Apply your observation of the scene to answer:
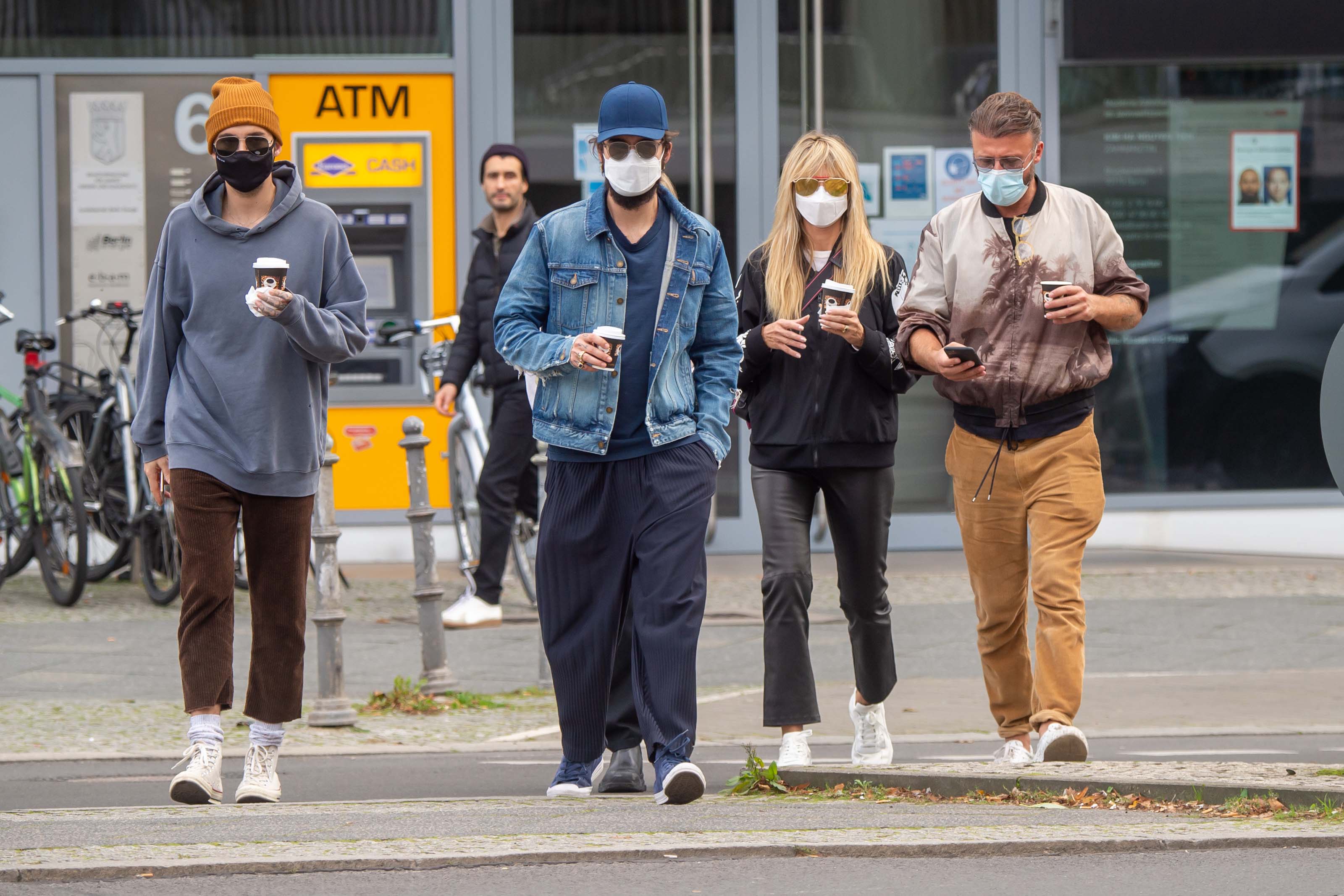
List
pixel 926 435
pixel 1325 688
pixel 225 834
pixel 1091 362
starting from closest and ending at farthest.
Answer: pixel 225 834 → pixel 1091 362 → pixel 1325 688 → pixel 926 435

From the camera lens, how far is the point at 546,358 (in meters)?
5.31

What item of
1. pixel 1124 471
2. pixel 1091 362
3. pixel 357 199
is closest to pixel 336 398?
Answer: pixel 357 199

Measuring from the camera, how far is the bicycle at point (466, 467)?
10352 millimetres

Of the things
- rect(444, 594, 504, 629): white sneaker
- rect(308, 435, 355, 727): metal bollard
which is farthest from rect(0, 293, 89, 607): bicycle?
rect(308, 435, 355, 727): metal bollard

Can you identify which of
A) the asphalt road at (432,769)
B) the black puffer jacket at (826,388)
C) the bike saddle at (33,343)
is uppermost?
the bike saddle at (33,343)

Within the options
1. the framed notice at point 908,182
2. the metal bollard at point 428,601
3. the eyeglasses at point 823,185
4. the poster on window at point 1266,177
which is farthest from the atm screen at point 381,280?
the eyeglasses at point 823,185

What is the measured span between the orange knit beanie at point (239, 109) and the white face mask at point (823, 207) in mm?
1606

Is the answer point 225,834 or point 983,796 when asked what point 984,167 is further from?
point 225,834

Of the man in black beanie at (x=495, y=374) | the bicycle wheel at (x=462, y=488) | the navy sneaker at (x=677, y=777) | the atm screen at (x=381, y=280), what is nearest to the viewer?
the navy sneaker at (x=677, y=777)

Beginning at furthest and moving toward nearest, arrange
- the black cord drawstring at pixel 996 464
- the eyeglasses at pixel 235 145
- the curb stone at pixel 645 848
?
the black cord drawstring at pixel 996 464, the eyeglasses at pixel 235 145, the curb stone at pixel 645 848

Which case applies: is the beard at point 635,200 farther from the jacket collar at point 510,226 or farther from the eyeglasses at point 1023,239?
the jacket collar at point 510,226

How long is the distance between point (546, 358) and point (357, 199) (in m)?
7.68

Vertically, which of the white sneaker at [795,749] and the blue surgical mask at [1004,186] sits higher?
the blue surgical mask at [1004,186]

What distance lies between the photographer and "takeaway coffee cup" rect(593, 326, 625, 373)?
510 cm
